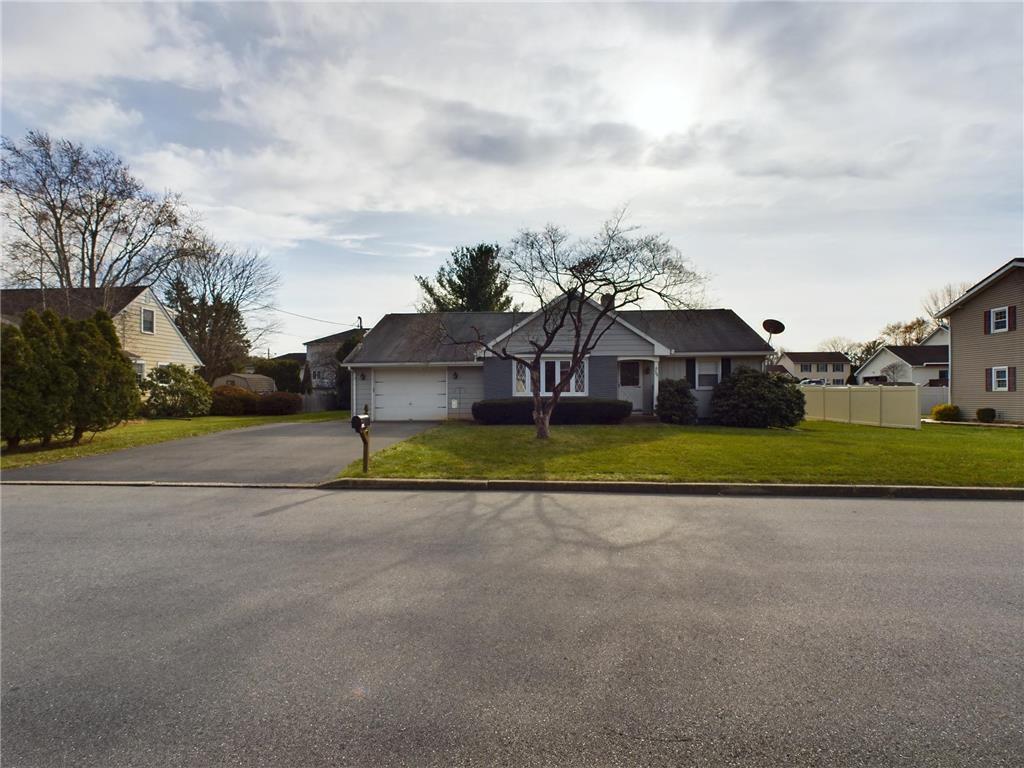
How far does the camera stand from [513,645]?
11.3 ft

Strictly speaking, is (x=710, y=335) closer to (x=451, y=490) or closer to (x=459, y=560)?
(x=451, y=490)

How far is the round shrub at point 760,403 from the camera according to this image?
18.9 m

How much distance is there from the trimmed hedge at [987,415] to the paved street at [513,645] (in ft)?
74.8

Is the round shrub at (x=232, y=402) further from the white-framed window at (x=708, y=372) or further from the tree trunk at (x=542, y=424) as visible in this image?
the white-framed window at (x=708, y=372)

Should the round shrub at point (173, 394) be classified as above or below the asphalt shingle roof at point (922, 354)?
below

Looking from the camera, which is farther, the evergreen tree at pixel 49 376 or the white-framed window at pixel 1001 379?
the white-framed window at pixel 1001 379

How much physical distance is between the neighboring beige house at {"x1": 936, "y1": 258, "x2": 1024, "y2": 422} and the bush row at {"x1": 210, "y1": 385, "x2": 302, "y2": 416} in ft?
111

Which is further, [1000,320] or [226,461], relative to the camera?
[1000,320]

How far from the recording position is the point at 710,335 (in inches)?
885

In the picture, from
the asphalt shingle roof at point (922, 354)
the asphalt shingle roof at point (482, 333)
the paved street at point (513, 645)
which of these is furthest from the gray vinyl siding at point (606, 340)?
the asphalt shingle roof at point (922, 354)

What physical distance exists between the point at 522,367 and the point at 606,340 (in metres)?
3.32

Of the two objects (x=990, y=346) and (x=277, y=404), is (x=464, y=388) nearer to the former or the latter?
(x=277, y=404)

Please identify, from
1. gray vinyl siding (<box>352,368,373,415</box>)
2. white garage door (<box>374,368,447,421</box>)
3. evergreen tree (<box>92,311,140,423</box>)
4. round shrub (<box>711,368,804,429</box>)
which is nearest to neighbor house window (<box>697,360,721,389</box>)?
round shrub (<box>711,368,804,429</box>)

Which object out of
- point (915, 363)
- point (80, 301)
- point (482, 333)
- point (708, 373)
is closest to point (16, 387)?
point (482, 333)
